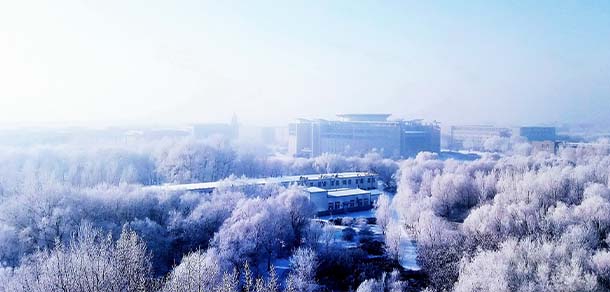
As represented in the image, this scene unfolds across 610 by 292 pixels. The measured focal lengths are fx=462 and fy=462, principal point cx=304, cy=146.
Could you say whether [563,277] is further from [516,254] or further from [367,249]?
[367,249]

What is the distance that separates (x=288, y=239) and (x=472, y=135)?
162 feet

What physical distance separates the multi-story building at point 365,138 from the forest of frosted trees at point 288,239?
18.7 m

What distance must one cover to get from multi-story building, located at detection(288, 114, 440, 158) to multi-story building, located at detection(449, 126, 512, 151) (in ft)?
40.9

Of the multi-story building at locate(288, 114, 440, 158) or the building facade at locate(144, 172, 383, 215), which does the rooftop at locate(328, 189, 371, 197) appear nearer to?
the building facade at locate(144, 172, 383, 215)

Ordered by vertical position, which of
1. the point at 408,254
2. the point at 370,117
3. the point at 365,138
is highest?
the point at 370,117

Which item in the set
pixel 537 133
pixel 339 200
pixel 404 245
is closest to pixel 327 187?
pixel 339 200

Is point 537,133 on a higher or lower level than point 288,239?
higher

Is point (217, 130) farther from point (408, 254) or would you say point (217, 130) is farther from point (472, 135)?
point (408, 254)

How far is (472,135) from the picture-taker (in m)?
57.2

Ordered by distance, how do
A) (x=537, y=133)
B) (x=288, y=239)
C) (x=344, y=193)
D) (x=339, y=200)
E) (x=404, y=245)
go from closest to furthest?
(x=288, y=239), (x=404, y=245), (x=339, y=200), (x=344, y=193), (x=537, y=133)

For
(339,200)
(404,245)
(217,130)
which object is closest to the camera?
(404,245)

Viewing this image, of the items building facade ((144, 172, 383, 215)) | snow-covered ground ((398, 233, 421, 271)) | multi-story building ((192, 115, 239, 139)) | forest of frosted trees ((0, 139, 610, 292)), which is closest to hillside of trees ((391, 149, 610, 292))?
forest of frosted trees ((0, 139, 610, 292))

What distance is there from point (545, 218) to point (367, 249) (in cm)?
495

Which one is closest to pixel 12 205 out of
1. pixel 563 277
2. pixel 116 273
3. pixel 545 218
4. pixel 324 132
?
pixel 116 273
